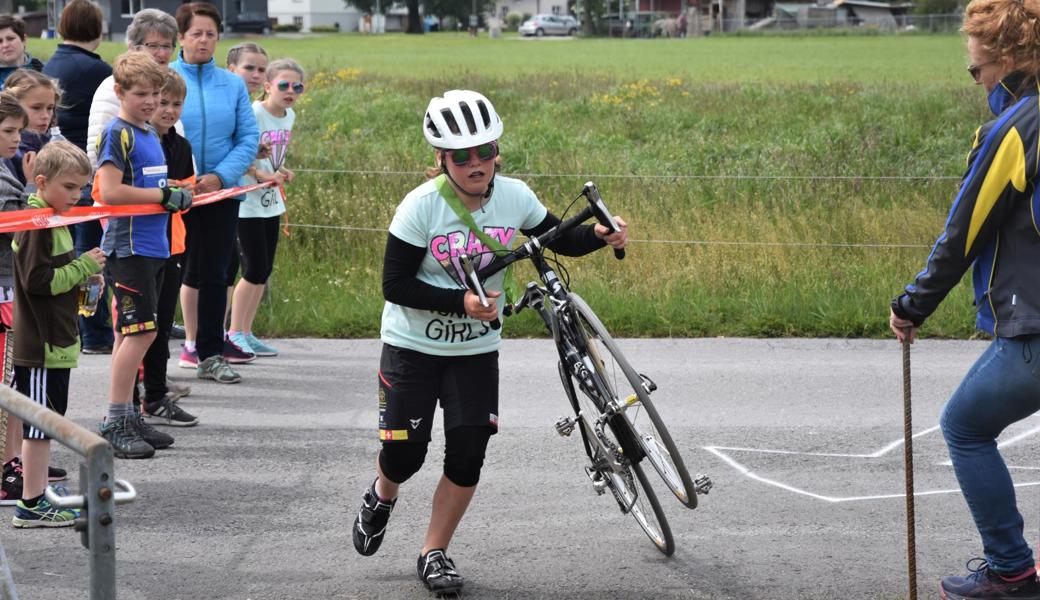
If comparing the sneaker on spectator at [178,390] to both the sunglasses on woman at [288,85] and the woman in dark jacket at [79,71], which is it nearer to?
the woman in dark jacket at [79,71]

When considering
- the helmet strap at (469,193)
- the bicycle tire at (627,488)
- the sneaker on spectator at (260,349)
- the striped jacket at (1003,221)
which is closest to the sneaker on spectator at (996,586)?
the striped jacket at (1003,221)

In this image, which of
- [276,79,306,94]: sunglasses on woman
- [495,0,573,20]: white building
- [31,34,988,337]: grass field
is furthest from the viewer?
[495,0,573,20]: white building

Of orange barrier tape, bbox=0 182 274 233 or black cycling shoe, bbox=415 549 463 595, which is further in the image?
orange barrier tape, bbox=0 182 274 233

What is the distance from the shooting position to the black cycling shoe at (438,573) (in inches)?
200

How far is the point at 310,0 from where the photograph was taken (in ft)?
343

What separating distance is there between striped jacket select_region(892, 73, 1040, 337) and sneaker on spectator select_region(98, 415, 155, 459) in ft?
13.6

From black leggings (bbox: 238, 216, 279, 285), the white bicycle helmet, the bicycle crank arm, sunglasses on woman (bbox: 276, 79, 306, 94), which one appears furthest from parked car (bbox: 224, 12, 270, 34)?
the bicycle crank arm

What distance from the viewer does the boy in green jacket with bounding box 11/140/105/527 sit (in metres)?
5.77

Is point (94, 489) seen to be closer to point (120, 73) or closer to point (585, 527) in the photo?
point (585, 527)

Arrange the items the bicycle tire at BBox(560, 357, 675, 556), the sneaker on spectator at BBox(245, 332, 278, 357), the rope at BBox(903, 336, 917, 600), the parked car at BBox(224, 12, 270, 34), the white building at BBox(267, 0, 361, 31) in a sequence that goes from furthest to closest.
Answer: the white building at BBox(267, 0, 361, 31) < the parked car at BBox(224, 12, 270, 34) < the sneaker on spectator at BBox(245, 332, 278, 357) < the bicycle tire at BBox(560, 357, 675, 556) < the rope at BBox(903, 336, 917, 600)

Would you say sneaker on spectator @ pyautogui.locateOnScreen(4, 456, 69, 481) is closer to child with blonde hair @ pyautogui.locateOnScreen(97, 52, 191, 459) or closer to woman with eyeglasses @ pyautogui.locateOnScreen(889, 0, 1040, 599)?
child with blonde hair @ pyautogui.locateOnScreen(97, 52, 191, 459)

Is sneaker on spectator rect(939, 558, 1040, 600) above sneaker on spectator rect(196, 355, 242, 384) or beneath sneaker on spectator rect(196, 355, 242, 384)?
above

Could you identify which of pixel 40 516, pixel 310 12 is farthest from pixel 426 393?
pixel 310 12

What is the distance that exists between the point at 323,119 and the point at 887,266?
655 inches
